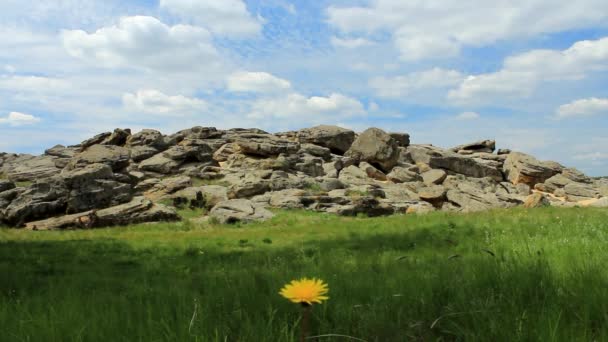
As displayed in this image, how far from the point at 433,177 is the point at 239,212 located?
3366cm

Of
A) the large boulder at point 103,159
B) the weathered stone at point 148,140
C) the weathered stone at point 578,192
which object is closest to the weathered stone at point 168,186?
the large boulder at point 103,159

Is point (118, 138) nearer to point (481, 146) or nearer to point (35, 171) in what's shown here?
point (35, 171)

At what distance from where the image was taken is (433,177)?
60.8 m

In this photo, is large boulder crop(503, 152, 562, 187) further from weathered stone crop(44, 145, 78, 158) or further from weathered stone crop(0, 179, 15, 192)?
weathered stone crop(0, 179, 15, 192)

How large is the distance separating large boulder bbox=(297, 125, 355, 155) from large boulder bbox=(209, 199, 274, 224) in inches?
1393

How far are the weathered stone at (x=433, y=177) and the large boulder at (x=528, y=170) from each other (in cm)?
1639

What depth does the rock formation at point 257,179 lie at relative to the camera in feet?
123

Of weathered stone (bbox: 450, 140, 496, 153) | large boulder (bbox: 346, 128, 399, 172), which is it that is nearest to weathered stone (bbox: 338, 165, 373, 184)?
large boulder (bbox: 346, 128, 399, 172)

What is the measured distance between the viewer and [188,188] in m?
44.2

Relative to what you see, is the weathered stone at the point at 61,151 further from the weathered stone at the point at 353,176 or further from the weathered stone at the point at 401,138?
the weathered stone at the point at 401,138

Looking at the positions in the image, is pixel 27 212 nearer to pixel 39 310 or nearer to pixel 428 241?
pixel 428 241

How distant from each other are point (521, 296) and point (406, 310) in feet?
3.15

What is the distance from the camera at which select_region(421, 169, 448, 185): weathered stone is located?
6014 cm

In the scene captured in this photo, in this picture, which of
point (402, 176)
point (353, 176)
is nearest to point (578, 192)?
point (402, 176)
